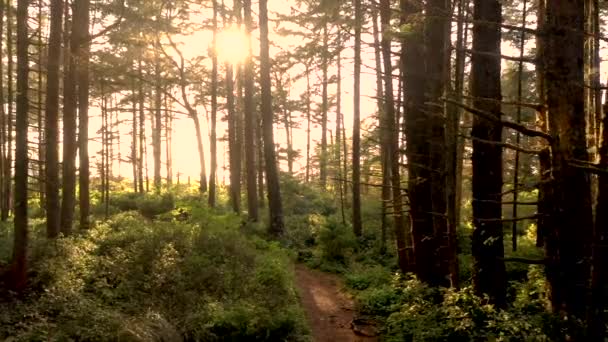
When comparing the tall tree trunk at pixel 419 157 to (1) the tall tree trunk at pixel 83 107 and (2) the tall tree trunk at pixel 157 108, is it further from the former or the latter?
(2) the tall tree trunk at pixel 157 108

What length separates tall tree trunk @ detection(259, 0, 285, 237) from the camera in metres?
18.0

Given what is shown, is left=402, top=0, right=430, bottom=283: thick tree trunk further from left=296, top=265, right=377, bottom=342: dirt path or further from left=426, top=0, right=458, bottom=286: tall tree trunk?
left=296, top=265, right=377, bottom=342: dirt path

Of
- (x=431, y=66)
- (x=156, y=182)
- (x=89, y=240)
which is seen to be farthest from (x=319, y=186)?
(x=431, y=66)

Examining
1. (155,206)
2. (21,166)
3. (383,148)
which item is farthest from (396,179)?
(155,206)

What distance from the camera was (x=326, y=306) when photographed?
10.9 meters

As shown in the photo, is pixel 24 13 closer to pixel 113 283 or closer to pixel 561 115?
pixel 113 283

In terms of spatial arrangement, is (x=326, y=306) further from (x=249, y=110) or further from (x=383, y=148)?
(x=249, y=110)

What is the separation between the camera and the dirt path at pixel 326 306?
9.00 m

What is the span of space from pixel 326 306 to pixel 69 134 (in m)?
8.85

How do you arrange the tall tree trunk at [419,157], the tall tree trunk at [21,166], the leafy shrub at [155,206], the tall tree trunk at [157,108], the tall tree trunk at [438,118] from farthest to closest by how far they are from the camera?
the tall tree trunk at [157,108] → the leafy shrub at [155,206] → the tall tree trunk at [419,157] → the tall tree trunk at [21,166] → the tall tree trunk at [438,118]

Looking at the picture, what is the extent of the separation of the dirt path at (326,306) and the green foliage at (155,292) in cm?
70

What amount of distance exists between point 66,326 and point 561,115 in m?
6.84

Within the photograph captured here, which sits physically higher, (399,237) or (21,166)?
(21,166)

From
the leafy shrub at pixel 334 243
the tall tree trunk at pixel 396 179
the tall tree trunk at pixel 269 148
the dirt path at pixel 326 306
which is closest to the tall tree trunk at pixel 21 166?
the dirt path at pixel 326 306
